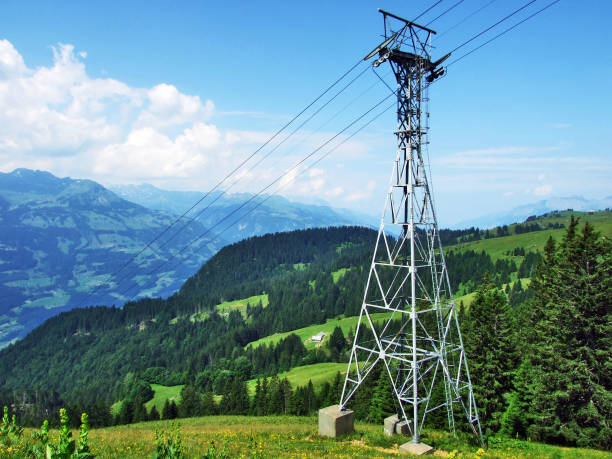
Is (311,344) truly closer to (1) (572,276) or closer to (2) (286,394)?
(2) (286,394)

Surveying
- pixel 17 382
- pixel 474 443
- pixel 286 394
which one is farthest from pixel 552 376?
pixel 17 382

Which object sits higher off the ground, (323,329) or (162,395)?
(323,329)

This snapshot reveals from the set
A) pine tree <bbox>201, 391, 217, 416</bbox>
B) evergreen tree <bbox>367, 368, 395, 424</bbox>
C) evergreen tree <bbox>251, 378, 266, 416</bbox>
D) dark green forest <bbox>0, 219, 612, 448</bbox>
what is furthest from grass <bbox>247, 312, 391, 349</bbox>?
evergreen tree <bbox>367, 368, 395, 424</bbox>

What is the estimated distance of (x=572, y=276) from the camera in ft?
97.4

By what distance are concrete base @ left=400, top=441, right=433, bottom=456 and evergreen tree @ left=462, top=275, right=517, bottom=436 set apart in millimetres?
19738

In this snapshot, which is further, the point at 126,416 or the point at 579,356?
the point at 126,416

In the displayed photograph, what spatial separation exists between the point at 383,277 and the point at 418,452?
170m

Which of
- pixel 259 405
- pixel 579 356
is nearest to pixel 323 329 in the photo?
pixel 259 405

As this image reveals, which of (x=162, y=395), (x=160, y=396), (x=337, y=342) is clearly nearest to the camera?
(x=160, y=396)

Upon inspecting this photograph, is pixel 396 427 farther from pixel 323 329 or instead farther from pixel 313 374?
pixel 323 329

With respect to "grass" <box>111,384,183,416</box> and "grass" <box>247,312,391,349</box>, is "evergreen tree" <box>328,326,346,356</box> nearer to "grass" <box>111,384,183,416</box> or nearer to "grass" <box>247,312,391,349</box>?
"grass" <box>247,312,391,349</box>

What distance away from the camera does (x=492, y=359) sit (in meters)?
36.5

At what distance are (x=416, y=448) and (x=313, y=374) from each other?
9967 centimetres

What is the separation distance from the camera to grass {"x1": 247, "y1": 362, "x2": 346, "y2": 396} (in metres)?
104
